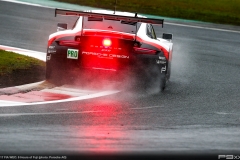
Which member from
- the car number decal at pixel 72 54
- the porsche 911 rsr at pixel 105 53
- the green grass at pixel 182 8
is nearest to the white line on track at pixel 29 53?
the porsche 911 rsr at pixel 105 53

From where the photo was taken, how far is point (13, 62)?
13477mm

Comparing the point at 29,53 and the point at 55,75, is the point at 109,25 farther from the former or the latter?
the point at 29,53

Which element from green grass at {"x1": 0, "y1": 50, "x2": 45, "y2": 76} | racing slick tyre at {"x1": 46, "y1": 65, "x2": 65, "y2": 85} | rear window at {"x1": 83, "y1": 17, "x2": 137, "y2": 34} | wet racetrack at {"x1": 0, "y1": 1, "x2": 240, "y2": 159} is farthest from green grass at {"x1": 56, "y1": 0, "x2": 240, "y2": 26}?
racing slick tyre at {"x1": 46, "y1": 65, "x2": 65, "y2": 85}

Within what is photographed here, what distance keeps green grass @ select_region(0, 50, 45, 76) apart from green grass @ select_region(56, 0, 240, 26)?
1352 cm

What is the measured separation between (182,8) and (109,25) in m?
17.8

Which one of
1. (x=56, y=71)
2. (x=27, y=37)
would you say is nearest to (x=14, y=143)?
(x=56, y=71)

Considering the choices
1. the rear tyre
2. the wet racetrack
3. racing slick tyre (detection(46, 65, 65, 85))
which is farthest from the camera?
the rear tyre

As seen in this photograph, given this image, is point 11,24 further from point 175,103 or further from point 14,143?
point 14,143

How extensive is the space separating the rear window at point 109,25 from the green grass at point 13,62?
1563mm

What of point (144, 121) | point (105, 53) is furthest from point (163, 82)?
point (144, 121)

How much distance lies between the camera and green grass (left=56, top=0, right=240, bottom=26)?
28.2m

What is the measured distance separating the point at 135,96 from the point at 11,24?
10.5 meters

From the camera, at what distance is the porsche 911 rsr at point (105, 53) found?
11781mm

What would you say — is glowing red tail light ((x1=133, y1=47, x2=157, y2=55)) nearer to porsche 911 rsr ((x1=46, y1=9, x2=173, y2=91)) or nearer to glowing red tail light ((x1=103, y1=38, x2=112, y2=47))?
porsche 911 rsr ((x1=46, y1=9, x2=173, y2=91))
